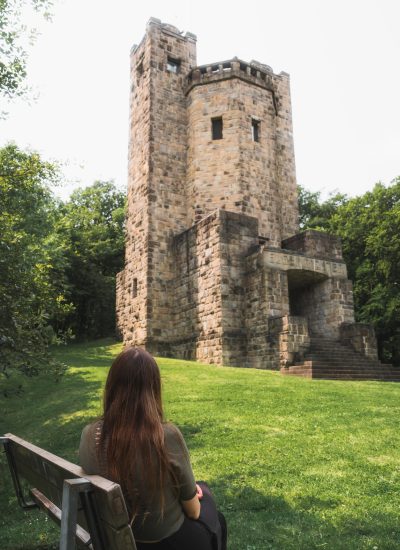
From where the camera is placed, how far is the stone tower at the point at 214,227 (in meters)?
15.8

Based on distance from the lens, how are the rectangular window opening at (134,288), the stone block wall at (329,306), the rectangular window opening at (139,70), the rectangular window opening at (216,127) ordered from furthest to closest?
1. the rectangular window opening at (139,70)
2. the rectangular window opening at (216,127)
3. the rectangular window opening at (134,288)
4. the stone block wall at (329,306)

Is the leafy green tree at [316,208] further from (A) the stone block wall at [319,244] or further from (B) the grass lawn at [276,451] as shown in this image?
(B) the grass lawn at [276,451]

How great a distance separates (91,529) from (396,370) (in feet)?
47.7

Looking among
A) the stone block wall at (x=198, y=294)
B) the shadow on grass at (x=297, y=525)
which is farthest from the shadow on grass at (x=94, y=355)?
the shadow on grass at (x=297, y=525)

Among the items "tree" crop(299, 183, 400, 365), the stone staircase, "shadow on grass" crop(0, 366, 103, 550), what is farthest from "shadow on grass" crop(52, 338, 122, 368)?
"tree" crop(299, 183, 400, 365)

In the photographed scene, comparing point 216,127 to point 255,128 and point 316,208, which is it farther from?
point 316,208

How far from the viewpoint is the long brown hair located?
222 centimetres

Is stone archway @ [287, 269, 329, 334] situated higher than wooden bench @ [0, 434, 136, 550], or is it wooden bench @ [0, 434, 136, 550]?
stone archway @ [287, 269, 329, 334]

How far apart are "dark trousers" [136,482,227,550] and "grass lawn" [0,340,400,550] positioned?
4.50ft

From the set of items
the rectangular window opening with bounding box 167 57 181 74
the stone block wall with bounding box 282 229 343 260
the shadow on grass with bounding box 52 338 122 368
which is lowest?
the shadow on grass with bounding box 52 338 122 368

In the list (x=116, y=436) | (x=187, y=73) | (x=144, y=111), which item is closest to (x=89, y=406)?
(x=116, y=436)

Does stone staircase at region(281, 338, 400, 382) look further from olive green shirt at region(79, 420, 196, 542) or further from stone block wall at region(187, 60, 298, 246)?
olive green shirt at region(79, 420, 196, 542)

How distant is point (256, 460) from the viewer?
553cm

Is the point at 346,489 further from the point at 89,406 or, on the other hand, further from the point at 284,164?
the point at 284,164
